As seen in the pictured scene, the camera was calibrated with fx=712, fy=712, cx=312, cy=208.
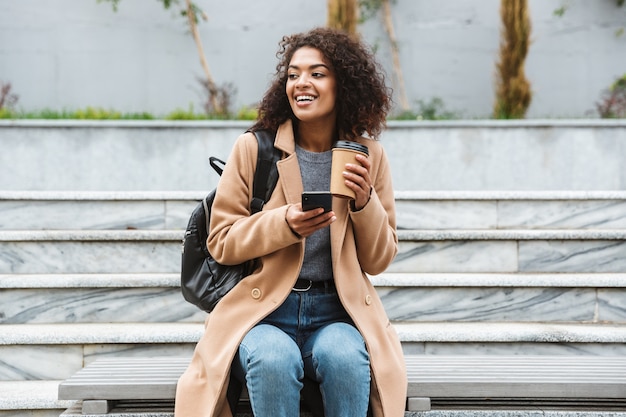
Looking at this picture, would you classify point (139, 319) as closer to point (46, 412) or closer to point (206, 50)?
point (46, 412)

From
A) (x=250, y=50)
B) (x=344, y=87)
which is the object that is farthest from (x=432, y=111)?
(x=344, y=87)

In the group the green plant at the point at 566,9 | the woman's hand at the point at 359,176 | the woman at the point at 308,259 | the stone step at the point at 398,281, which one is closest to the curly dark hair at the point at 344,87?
the woman at the point at 308,259

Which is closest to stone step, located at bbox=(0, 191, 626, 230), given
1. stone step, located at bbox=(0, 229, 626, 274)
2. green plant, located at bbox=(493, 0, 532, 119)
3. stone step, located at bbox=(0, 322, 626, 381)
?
stone step, located at bbox=(0, 229, 626, 274)

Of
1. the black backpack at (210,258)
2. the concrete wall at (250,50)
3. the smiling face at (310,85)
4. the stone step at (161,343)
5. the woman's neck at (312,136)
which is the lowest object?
the stone step at (161,343)

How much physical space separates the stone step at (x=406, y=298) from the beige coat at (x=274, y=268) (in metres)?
1.04

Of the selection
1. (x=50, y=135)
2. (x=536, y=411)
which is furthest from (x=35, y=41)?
(x=536, y=411)

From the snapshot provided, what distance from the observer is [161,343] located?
2.99 metres

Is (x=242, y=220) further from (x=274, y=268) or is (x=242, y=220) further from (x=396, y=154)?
(x=396, y=154)

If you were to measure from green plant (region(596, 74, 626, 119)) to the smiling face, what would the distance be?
472 centimetres

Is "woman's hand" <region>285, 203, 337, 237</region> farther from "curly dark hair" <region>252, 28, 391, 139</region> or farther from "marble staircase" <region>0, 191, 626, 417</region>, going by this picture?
"marble staircase" <region>0, 191, 626, 417</region>

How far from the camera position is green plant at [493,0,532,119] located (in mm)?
6148

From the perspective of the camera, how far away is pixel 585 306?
3260 millimetres

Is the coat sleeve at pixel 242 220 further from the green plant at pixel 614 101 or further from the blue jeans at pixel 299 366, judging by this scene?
the green plant at pixel 614 101

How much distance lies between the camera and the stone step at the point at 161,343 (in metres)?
2.97
